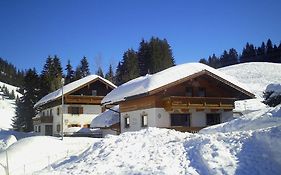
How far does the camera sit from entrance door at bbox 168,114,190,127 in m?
29.3

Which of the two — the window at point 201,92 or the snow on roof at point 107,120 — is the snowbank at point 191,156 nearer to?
the window at point 201,92

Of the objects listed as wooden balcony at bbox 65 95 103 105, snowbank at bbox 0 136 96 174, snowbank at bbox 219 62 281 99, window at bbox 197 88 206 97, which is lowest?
snowbank at bbox 0 136 96 174

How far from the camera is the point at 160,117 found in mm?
28531

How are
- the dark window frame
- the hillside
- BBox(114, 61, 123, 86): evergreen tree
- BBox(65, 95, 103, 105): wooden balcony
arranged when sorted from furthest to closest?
the hillside, BBox(114, 61, 123, 86): evergreen tree, BBox(65, 95, 103, 105): wooden balcony, the dark window frame

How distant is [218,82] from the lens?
31047mm

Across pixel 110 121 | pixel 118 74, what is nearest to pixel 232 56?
pixel 118 74

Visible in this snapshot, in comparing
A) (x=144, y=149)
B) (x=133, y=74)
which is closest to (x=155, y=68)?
(x=133, y=74)

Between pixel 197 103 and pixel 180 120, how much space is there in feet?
6.39

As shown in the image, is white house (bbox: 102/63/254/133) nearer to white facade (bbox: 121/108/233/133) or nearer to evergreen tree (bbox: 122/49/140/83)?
white facade (bbox: 121/108/233/133)

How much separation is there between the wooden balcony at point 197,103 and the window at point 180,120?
1.21 meters

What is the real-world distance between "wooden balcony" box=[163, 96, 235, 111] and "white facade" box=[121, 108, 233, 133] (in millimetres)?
805

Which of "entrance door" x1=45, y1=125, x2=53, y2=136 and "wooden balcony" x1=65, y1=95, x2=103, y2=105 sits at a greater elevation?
"wooden balcony" x1=65, y1=95, x2=103, y2=105

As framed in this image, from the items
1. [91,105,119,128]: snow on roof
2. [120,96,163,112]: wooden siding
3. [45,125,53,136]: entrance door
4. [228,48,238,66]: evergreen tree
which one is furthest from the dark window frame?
[228,48,238,66]: evergreen tree

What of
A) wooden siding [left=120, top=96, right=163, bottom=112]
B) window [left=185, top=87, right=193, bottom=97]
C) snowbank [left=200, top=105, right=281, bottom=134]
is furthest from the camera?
window [left=185, top=87, right=193, bottom=97]
